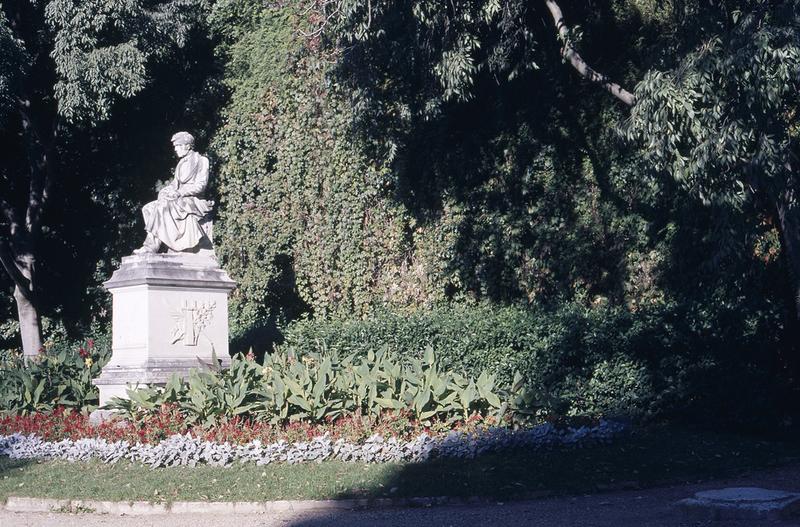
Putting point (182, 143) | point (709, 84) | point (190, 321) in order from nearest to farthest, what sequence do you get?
point (709, 84) → point (190, 321) → point (182, 143)

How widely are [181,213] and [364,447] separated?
16.2 feet

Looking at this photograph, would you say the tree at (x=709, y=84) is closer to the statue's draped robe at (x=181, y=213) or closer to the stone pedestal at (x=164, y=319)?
the statue's draped robe at (x=181, y=213)

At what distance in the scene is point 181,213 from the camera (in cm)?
1320

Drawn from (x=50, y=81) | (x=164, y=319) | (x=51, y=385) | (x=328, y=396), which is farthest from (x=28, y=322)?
(x=328, y=396)

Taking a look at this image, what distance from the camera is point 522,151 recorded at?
16.3 metres

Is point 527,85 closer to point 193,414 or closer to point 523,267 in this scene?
Result: point 523,267

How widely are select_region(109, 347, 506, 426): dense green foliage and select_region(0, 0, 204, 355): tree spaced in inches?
354

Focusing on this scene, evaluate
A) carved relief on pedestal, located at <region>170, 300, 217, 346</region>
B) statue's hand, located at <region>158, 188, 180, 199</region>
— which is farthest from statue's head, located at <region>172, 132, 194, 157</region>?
carved relief on pedestal, located at <region>170, 300, 217, 346</region>

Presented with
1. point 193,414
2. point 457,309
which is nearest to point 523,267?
point 457,309

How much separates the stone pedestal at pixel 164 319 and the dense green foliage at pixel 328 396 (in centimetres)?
104

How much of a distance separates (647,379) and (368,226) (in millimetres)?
7007

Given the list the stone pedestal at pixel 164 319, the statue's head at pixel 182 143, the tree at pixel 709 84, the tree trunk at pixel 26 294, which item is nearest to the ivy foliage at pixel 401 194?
the tree at pixel 709 84

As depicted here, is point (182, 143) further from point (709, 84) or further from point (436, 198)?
point (709, 84)

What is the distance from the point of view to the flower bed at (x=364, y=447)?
9.77 metres
